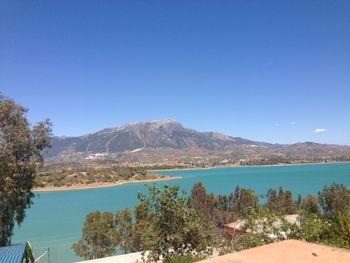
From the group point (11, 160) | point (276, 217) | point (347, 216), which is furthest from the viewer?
point (11, 160)

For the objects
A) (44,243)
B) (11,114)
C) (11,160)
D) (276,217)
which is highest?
(11,114)

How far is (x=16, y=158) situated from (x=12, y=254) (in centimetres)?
629

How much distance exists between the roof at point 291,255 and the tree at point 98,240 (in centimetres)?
1911

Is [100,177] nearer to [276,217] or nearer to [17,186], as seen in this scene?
[17,186]

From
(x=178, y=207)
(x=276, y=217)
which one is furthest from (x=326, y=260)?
(x=178, y=207)

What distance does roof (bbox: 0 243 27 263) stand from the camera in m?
14.2

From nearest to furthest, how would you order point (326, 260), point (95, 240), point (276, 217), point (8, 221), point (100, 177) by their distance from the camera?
point (326, 260)
point (276, 217)
point (8, 221)
point (95, 240)
point (100, 177)

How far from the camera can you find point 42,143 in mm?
21219

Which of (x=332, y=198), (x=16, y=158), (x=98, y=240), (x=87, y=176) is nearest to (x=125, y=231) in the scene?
(x=98, y=240)

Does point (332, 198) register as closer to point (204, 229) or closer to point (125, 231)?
point (125, 231)

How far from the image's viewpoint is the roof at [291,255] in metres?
9.12

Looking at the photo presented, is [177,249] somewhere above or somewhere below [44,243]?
above

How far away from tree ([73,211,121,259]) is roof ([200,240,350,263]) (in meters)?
19.1

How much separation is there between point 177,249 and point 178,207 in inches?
60.7
